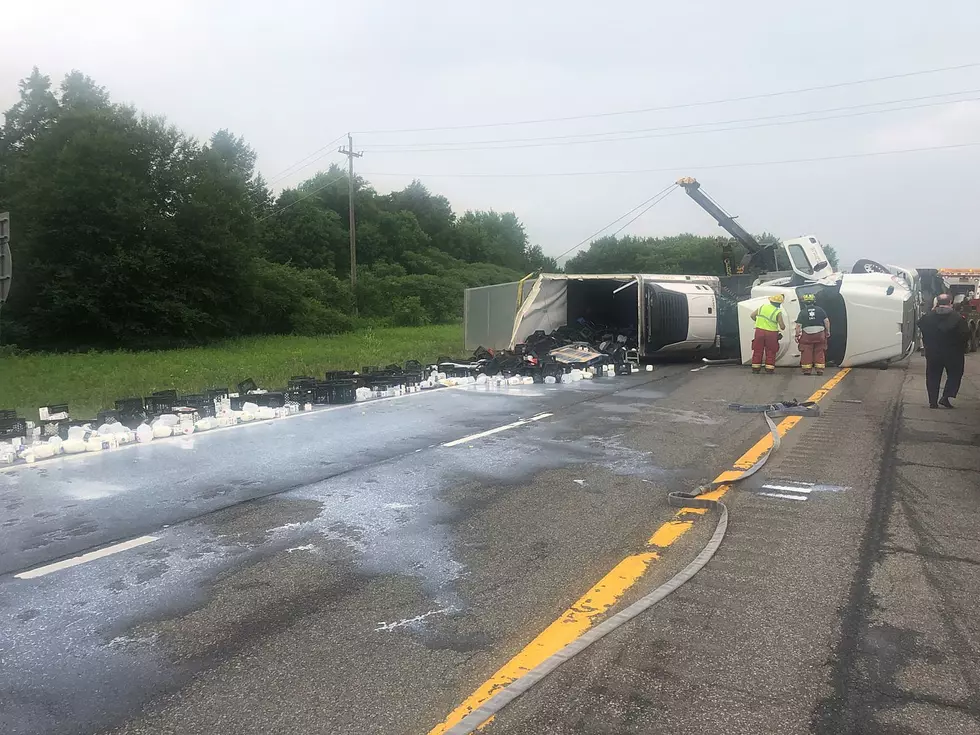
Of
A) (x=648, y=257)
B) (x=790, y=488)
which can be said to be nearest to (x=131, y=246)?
(x=790, y=488)

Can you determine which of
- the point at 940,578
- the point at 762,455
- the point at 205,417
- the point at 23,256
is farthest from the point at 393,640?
the point at 23,256

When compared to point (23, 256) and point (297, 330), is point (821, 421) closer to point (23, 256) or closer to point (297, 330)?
point (23, 256)

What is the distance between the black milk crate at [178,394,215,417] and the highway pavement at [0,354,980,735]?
2.31 meters

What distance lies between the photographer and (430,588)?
4.08 metres

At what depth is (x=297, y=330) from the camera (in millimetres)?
40906

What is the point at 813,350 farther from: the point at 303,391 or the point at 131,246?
the point at 131,246

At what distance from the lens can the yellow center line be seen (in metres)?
2.97

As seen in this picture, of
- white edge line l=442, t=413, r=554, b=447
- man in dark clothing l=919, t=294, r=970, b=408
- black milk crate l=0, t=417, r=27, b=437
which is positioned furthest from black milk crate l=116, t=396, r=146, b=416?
man in dark clothing l=919, t=294, r=970, b=408

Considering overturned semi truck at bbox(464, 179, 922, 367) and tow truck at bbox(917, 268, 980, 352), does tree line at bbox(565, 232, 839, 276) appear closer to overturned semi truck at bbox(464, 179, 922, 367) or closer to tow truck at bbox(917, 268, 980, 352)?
tow truck at bbox(917, 268, 980, 352)

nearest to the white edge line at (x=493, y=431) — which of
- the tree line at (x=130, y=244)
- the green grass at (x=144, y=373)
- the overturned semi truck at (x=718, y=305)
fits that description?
the green grass at (x=144, y=373)

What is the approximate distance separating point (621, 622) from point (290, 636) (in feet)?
4.94

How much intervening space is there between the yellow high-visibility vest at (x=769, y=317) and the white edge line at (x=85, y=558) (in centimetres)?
1376

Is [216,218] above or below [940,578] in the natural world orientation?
above

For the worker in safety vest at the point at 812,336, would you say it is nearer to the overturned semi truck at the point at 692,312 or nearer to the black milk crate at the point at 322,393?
the overturned semi truck at the point at 692,312
